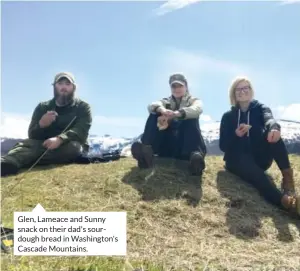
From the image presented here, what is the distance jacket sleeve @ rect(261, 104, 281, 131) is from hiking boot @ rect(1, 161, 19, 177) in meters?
3.76

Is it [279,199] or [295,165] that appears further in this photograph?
[295,165]

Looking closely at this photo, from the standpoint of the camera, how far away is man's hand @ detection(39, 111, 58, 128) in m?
6.90

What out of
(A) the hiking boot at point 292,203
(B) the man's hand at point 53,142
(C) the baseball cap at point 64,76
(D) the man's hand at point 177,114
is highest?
(C) the baseball cap at point 64,76

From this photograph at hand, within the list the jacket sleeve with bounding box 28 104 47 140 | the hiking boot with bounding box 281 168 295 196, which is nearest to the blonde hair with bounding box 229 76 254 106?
the hiking boot with bounding box 281 168 295 196

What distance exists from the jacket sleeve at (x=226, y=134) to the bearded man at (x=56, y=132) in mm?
2219

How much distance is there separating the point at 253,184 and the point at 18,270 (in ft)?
12.3

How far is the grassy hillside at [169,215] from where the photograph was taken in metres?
3.84

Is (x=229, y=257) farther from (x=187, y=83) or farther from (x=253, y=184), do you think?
(x=187, y=83)

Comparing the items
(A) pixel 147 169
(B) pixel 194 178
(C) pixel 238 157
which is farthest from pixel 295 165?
(A) pixel 147 169

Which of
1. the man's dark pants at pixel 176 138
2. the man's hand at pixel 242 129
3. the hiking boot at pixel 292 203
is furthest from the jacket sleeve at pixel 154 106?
the hiking boot at pixel 292 203

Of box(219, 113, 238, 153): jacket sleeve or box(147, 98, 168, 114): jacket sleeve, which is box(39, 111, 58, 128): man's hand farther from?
box(219, 113, 238, 153): jacket sleeve

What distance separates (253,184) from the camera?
6.09m

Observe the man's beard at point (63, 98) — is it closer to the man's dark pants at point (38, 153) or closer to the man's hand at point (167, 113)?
the man's dark pants at point (38, 153)
